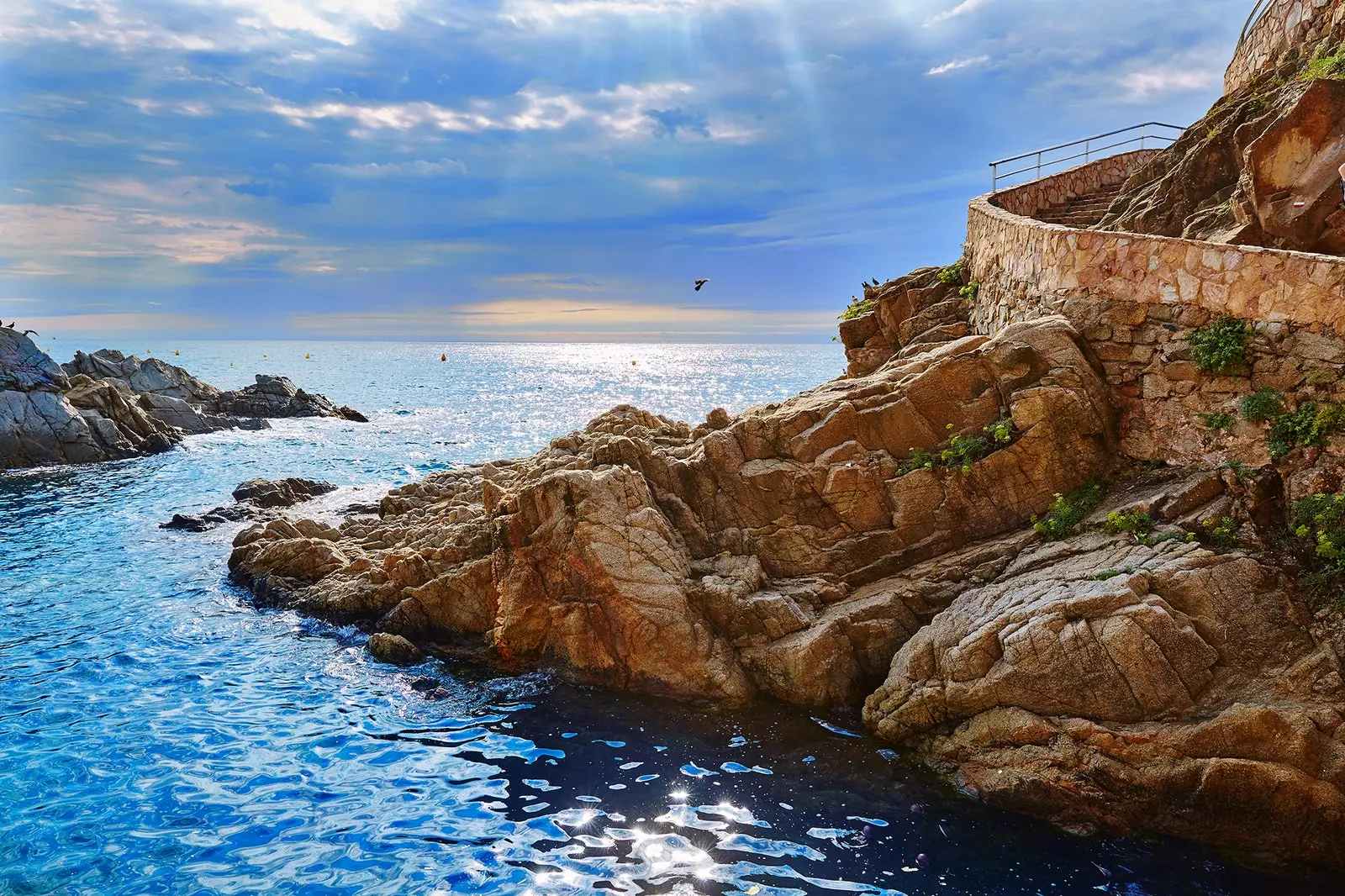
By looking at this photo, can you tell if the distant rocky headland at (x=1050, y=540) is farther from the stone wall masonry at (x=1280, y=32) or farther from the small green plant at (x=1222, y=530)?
the stone wall masonry at (x=1280, y=32)

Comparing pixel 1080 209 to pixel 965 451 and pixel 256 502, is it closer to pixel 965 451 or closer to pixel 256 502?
pixel 965 451

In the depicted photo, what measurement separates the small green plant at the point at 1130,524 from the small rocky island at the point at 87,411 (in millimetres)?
51026

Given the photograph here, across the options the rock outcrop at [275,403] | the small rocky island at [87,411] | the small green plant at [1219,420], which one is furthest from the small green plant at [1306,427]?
the rock outcrop at [275,403]

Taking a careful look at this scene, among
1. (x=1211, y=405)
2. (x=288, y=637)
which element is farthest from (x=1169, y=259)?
(x=288, y=637)

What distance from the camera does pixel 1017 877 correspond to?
10344mm

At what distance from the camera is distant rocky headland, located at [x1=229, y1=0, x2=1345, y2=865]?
11516mm

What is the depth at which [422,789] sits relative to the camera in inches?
507

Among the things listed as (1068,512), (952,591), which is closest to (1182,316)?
(1068,512)

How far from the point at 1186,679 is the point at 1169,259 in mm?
8631

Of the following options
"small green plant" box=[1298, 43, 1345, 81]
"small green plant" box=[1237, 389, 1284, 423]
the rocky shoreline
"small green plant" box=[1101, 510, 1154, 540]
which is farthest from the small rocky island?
"small green plant" box=[1298, 43, 1345, 81]

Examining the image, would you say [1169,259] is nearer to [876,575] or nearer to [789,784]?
[876,575]

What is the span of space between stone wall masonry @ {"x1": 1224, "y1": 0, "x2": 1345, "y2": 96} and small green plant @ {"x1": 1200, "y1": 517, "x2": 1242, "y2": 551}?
1643 cm

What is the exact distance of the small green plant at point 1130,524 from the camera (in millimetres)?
13523

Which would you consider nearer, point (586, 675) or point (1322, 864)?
point (1322, 864)
